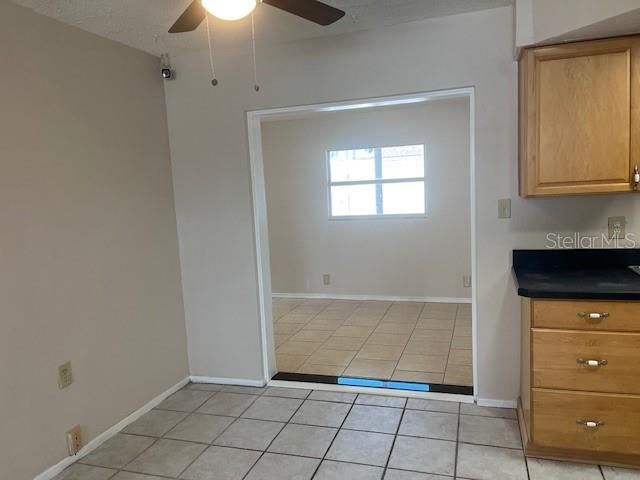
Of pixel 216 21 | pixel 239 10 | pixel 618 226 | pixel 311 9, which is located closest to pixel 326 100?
pixel 216 21

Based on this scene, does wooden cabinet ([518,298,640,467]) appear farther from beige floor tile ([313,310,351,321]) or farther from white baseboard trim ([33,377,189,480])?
beige floor tile ([313,310,351,321])

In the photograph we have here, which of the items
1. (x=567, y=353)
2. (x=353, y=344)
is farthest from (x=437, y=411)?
(x=353, y=344)

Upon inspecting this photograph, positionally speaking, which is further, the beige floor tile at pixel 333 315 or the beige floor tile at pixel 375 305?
the beige floor tile at pixel 375 305

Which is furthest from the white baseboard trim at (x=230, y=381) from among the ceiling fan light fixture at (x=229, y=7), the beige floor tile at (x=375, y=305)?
the ceiling fan light fixture at (x=229, y=7)

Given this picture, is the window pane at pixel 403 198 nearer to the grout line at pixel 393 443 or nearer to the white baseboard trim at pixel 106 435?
the grout line at pixel 393 443

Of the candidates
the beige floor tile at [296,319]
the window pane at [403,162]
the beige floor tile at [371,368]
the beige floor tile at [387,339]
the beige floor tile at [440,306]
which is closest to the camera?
the beige floor tile at [371,368]

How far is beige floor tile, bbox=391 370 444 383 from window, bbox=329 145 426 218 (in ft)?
7.79

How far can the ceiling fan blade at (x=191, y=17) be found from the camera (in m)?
1.68

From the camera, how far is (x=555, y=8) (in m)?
2.08

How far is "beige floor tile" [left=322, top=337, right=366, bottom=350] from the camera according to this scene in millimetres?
3863

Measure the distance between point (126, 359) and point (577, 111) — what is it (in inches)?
113

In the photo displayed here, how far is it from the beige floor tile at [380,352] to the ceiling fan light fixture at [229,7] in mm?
2760

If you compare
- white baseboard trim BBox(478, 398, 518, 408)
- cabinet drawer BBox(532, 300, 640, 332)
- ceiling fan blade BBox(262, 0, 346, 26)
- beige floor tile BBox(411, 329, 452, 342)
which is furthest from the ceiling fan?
beige floor tile BBox(411, 329, 452, 342)

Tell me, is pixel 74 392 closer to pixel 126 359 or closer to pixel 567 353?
pixel 126 359
